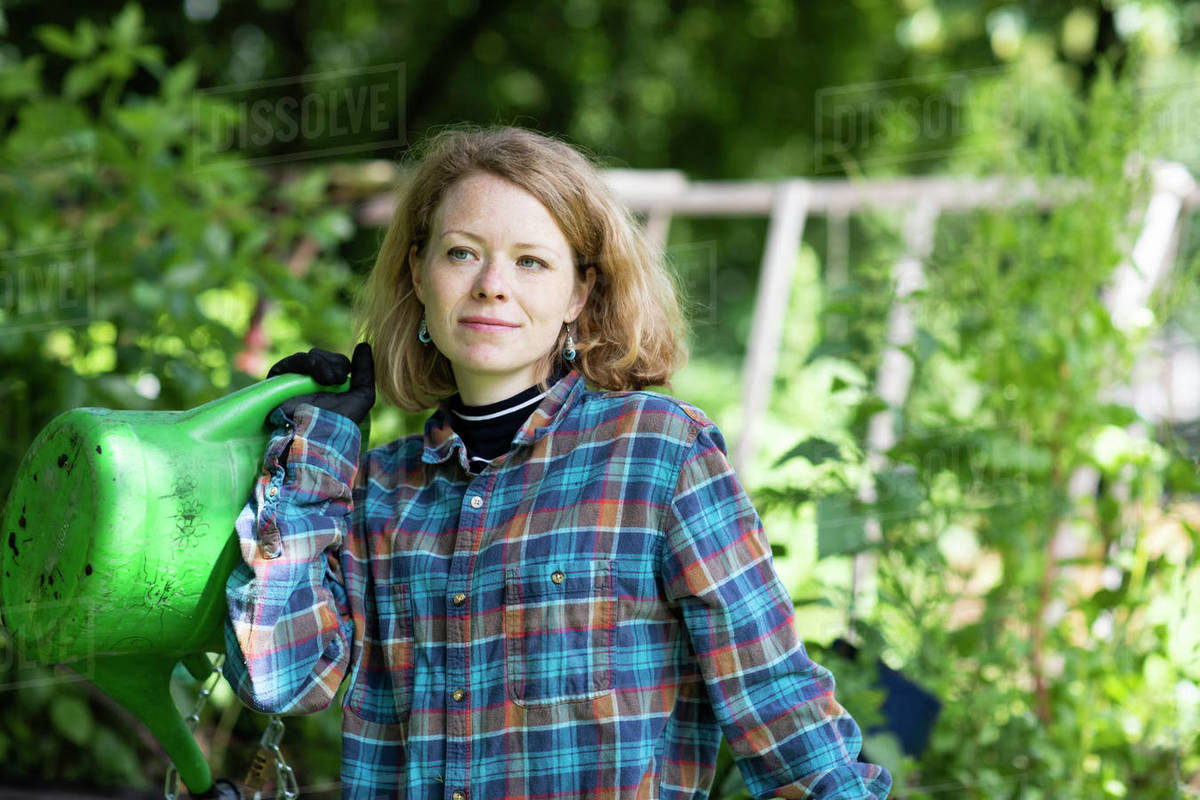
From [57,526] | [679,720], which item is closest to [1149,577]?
[679,720]

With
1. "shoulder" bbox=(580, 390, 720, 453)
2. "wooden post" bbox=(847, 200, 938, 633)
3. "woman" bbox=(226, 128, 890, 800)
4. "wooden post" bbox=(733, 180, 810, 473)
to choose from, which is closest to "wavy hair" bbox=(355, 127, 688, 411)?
"woman" bbox=(226, 128, 890, 800)

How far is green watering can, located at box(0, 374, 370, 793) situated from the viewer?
130 centimetres

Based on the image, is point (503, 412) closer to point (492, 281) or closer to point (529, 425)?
point (529, 425)

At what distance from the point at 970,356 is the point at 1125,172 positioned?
0.58 meters

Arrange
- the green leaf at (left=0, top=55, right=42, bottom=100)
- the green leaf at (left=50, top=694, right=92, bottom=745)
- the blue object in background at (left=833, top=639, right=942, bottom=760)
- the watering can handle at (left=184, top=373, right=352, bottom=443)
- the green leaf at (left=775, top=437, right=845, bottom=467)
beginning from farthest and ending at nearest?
the green leaf at (left=0, top=55, right=42, bottom=100)
the green leaf at (left=50, top=694, right=92, bottom=745)
the blue object in background at (left=833, top=639, right=942, bottom=760)
the green leaf at (left=775, top=437, right=845, bottom=467)
the watering can handle at (left=184, top=373, right=352, bottom=443)

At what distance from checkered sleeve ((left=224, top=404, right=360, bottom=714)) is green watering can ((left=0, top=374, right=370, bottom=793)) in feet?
0.11

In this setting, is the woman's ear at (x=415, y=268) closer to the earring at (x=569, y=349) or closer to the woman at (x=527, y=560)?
the woman at (x=527, y=560)

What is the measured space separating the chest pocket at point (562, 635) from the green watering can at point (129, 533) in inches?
14.0

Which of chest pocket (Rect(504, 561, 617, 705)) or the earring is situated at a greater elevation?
the earring

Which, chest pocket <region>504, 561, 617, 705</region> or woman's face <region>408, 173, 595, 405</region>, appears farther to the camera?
woman's face <region>408, 173, 595, 405</region>

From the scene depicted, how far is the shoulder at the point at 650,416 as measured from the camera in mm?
1361

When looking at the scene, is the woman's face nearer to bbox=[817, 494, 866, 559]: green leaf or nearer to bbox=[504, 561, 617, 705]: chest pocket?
bbox=[504, 561, 617, 705]: chest pocket

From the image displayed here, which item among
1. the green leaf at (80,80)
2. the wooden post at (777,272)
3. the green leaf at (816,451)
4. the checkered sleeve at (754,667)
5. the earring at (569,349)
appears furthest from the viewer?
the wooden post at (777,272)

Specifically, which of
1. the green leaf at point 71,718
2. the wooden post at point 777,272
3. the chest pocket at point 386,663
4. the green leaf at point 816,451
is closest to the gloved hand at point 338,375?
the chest pocket at point 386,663
